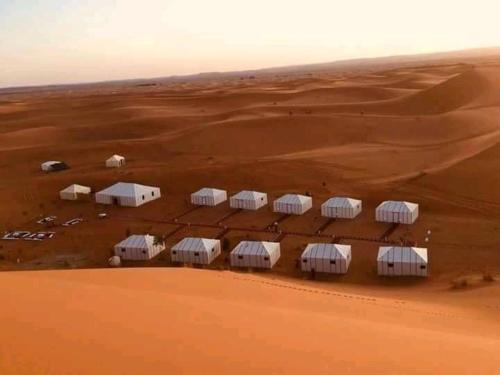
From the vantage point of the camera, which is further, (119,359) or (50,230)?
(50,230)

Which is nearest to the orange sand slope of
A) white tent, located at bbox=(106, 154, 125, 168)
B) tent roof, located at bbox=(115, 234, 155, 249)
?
tent roof, located at bbox=(115, 234, 155, 249)

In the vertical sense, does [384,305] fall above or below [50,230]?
above

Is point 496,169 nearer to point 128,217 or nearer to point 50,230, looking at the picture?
point 128,217

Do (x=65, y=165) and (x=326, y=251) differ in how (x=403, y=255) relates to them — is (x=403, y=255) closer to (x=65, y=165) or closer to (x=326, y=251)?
(x=326, y=251)

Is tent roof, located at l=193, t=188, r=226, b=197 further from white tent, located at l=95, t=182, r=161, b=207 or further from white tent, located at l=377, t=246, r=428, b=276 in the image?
white tent, located at l=377, t=246, r=428, b=276

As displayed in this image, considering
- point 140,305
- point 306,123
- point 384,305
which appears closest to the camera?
point 140,305

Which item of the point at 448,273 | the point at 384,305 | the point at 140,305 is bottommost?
the point at 448,273

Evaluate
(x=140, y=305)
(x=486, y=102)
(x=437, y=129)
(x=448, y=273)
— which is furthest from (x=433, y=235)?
(x=486, y=102)
